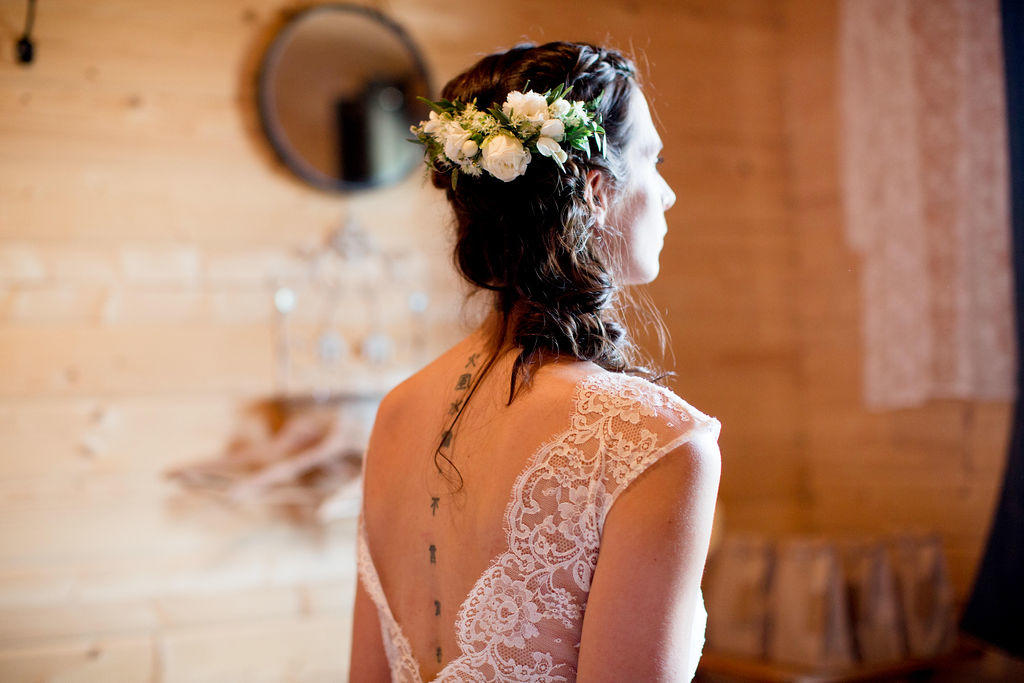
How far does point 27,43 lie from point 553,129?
1579mm

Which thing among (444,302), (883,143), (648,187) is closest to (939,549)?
(883,143)

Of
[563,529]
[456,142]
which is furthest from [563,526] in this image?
[456,142]

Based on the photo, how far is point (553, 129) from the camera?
Result: 856 millimetres

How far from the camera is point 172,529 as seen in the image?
1.97 m

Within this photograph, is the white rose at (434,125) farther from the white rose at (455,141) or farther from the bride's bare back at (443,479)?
the bride's bare back at (443,479)

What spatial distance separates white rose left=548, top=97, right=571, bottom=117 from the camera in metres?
0.87

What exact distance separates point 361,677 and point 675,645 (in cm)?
47

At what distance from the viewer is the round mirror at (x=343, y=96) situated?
2.12 m

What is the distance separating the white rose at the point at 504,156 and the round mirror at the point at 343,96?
1355 mm

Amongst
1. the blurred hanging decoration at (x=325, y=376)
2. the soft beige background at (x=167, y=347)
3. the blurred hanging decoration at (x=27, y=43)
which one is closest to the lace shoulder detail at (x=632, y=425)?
the blurred hanging decoration at (x=325, y=376)

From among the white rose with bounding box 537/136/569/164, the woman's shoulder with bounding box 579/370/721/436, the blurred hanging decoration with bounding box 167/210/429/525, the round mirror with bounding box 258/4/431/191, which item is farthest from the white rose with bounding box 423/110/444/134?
the round mirror with bounding box 258/4/431/191

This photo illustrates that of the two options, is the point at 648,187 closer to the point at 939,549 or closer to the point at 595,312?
the point at 595,312

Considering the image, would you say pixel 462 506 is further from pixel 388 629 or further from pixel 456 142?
pixel 456 142

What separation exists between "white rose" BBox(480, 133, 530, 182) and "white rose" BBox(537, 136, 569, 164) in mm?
22
